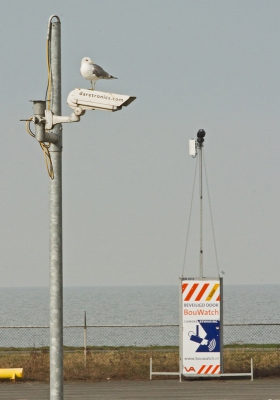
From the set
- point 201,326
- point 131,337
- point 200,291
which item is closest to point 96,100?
point 200,291

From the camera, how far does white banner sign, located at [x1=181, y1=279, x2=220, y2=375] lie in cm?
2175

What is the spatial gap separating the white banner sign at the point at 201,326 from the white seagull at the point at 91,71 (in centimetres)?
1335

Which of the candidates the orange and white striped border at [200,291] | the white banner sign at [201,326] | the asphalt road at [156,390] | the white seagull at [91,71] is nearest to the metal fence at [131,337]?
the asphalt road at [156,390]

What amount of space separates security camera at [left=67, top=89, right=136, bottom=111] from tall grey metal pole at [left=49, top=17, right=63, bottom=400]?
0.62 ft

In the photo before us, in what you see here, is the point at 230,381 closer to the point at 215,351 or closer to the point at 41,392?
the point at 215,351

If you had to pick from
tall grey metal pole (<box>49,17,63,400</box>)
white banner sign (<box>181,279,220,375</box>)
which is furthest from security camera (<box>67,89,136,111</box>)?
white banner sign (<box>181,279,220,375</box>)

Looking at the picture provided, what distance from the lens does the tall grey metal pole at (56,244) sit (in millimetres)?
8547

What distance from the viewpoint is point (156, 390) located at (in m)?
20.6

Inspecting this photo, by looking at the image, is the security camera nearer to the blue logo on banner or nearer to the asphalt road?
the asphalt road

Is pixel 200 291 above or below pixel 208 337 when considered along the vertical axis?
above

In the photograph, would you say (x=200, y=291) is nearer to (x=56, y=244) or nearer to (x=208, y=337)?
(x=208, y=337)

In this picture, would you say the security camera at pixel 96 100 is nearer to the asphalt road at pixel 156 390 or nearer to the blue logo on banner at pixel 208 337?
the asphalt road at pixel 156 390

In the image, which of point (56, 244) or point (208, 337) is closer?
point (56, 244)

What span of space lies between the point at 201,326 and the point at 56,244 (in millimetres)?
13762
